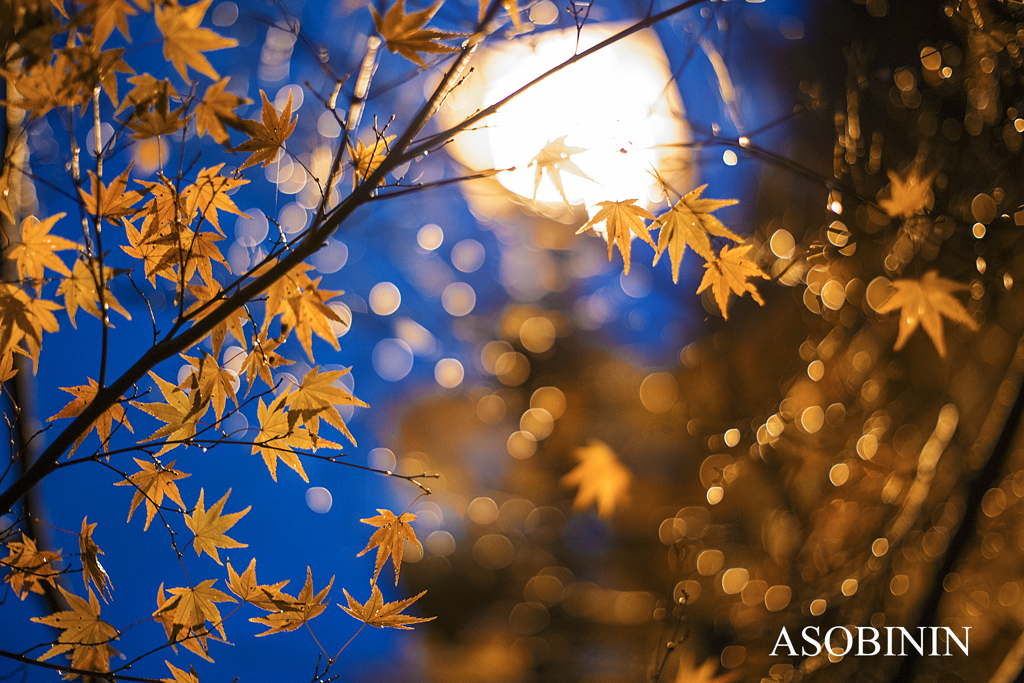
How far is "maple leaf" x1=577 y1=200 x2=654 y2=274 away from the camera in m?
1.01

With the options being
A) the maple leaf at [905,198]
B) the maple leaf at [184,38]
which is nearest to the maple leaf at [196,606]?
the maple leaf at [184,38]

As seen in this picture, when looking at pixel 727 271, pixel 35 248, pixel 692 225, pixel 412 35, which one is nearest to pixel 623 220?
pixel 692 225

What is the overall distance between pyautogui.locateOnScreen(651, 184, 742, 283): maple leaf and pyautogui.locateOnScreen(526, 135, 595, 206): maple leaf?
23 cm

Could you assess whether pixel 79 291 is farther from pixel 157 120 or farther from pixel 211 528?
pixel 211 528

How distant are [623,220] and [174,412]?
100cm

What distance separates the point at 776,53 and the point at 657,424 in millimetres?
3179

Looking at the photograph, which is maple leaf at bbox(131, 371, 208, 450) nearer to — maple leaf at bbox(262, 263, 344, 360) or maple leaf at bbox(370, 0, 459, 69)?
maple leaf at bbox(262, 263, 344, 360)

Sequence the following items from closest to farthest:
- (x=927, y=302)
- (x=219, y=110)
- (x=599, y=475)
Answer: (x=219, y=110) → (x=927, y=302) → (x=599, y=475)

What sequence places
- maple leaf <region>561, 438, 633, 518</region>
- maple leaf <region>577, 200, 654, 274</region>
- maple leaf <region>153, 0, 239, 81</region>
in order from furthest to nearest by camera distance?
maple leaf <region>561, 438, 633, 518</region> < maple leaf <region>577, 200, 654, 274</region> < maple leaf <region>153, 0, 239, 81</region>

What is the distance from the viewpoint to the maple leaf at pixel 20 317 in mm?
845

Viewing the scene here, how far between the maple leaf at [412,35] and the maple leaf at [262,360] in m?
0.61

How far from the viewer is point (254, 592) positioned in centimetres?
104

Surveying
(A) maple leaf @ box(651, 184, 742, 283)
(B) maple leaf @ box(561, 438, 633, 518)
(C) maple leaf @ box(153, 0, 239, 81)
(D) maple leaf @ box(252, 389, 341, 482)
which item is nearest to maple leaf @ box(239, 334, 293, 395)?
(D) maple leaf @ box(252, 389, 341, 482)

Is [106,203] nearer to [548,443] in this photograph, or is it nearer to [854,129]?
[854,129]
